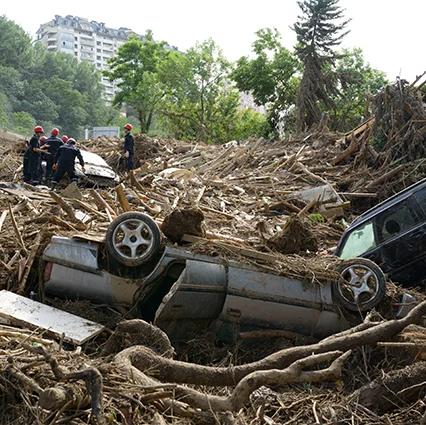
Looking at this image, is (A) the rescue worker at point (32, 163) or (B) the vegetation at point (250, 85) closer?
(A) the rescue worker at point (32, 163)

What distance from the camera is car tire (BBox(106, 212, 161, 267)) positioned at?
6898 mm

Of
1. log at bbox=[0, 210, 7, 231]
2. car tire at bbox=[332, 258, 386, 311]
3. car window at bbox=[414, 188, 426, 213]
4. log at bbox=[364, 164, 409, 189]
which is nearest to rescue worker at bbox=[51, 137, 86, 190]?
log at bbox=[0, 210, 7, 231]

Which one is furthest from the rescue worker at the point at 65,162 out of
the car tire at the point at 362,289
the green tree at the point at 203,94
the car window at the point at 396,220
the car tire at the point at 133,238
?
the green tree at the point at 203,94

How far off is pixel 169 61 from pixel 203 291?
50.8 m

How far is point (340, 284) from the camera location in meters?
6.95

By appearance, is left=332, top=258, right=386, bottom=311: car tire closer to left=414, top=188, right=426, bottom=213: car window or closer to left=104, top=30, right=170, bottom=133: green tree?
left=414, top=188, right=426, bottom=213: car window

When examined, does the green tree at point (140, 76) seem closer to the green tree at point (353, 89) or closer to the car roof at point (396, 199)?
the green tree at point (353, 89)

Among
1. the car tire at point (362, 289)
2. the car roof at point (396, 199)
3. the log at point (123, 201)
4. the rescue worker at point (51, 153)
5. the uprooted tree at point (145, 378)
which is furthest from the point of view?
the rescue worker at point (51, 153)

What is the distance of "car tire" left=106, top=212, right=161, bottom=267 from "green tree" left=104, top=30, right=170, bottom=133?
4981cm

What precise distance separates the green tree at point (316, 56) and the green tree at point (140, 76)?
18603 mm

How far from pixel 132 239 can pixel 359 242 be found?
3.47 m

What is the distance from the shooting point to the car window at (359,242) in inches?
329

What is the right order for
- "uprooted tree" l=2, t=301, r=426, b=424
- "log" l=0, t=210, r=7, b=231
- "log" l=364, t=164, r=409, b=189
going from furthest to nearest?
"log" l=364, t=164, r=409, b=189
"log" l=0, t=210, r=7, b=231
"uprooted tree" l=2, t=301, r=426, b=424

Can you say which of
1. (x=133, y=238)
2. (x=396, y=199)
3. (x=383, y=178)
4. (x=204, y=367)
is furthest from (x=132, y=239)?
(x=383, y=178)
